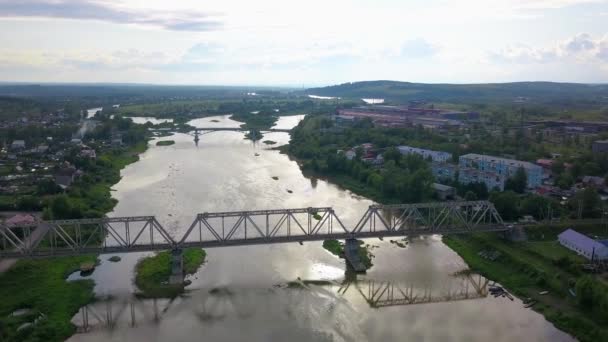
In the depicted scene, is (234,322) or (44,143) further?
(44,143)

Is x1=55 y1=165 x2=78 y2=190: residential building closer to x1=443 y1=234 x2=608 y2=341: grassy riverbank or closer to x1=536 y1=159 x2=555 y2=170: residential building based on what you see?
x1=443 y1=234 x2=608 y2=341: grassy riverbank

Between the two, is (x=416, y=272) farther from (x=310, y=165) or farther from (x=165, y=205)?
(x=310, y=165)

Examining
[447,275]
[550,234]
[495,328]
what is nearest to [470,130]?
[550,234]

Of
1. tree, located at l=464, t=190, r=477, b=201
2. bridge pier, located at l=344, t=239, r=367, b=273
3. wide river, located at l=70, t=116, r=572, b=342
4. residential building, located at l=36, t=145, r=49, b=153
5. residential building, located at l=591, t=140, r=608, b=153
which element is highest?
residential building, located at l=591, t=140, r=608, b=153

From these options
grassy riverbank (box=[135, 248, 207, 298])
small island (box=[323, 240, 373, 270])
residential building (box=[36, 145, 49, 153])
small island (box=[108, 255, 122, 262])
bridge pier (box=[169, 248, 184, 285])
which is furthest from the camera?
residential building (box=[36, 145, 49, 153])

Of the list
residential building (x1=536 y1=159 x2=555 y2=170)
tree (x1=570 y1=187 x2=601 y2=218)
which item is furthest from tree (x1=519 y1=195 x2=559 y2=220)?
residential building (x1=536 y1=159 x2=555 y2=170)

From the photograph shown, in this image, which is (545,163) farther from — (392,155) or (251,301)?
(251,301)
